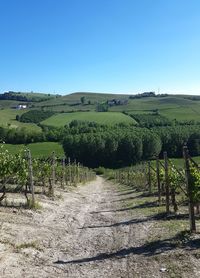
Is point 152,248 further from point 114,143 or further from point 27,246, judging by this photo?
point 114,143

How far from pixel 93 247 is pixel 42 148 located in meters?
110

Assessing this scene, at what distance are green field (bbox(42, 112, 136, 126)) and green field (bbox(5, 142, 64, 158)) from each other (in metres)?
34.2

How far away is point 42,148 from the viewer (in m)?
123

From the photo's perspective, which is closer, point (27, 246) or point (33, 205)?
point (27, 246)

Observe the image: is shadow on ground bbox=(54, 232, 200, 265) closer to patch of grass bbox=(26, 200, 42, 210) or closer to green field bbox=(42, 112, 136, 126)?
patch of grass bbox=(26, 200, 42, 210)

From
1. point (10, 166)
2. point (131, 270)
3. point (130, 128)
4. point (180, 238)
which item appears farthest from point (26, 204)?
point (130, 128)

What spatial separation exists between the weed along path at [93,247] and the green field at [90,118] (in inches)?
5883

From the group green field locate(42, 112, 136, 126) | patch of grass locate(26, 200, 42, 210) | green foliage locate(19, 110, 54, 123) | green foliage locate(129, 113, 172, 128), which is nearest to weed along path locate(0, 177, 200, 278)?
patch of grass locate(26, 200, 42, 210)

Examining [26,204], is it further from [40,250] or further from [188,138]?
[188,138]

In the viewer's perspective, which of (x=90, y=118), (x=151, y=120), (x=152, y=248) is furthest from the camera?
(x=90, y=118)

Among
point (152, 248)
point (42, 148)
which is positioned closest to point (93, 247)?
point (152, 248)

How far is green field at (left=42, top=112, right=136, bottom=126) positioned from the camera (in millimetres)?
171913

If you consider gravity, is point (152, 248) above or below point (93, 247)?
above

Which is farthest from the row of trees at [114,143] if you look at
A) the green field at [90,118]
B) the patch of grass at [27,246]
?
the patch of grass at [27,246]
